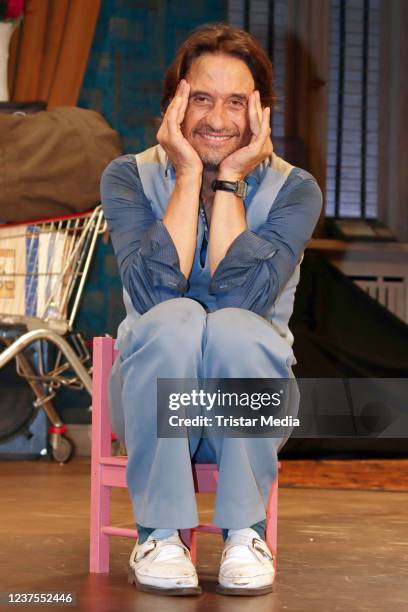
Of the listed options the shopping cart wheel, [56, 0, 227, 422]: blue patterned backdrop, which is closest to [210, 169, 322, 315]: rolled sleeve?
the shopping cart wheel

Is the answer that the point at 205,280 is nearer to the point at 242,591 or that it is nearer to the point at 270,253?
the point at 270,253

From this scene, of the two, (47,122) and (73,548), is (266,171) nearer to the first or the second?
(73,548)

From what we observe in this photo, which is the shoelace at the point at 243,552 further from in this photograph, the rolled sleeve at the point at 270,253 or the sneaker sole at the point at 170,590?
the rolled sleeve at the point at 270,253

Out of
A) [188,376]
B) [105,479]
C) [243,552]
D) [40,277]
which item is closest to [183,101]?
[188,376]

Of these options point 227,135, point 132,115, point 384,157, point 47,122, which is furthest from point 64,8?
point 227,135

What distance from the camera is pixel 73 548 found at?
2209 mm

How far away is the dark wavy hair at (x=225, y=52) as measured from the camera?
2.07m

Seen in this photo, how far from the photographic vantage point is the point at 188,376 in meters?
1.72

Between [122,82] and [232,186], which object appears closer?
[232,186]

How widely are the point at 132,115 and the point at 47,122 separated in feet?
2.93

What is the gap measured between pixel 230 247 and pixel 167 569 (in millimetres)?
555

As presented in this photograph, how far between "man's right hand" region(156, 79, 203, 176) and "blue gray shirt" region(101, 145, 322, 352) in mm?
62

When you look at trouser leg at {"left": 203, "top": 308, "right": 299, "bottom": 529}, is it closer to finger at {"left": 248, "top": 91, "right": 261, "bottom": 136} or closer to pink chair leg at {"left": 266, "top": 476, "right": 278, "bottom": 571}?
pink chair leg at {"left": 266, "top": 476, "right": 278, "bottom": 571}

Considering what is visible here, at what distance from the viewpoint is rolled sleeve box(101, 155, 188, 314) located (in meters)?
1.90
